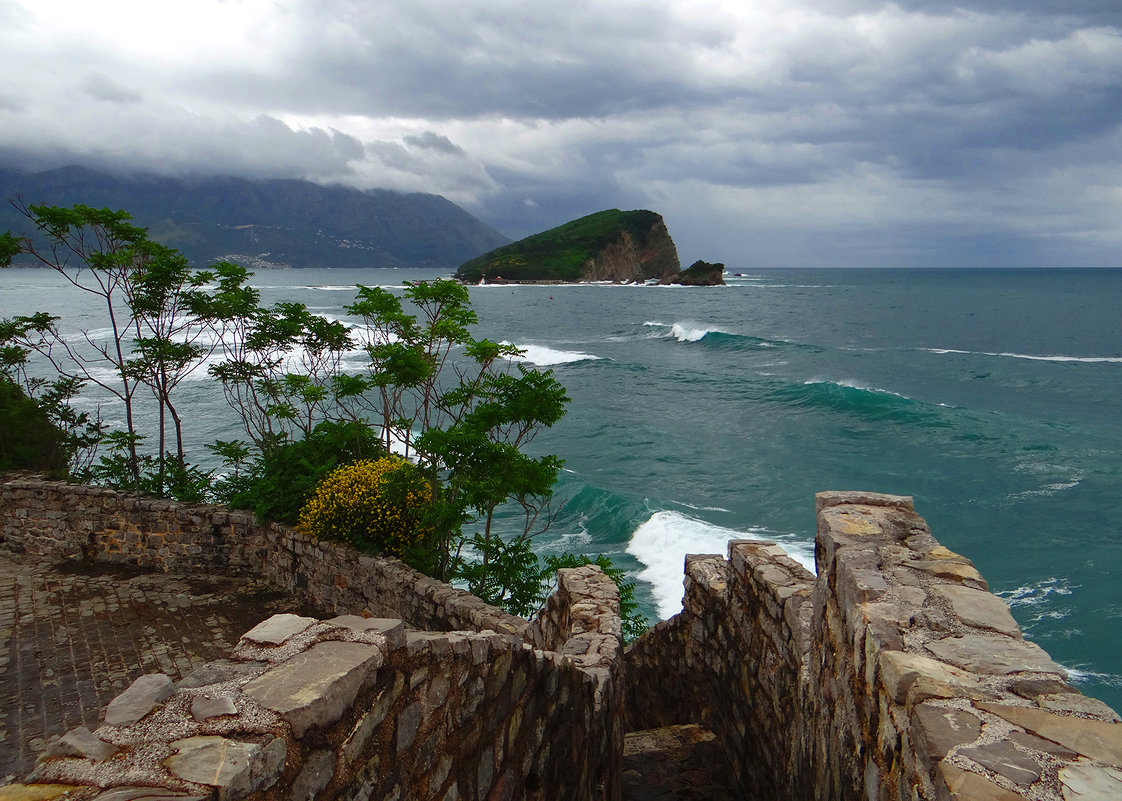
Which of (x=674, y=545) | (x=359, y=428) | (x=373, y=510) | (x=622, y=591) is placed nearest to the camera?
(x=373, y=510)

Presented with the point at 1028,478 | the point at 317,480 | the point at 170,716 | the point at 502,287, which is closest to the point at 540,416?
the point at 317,480

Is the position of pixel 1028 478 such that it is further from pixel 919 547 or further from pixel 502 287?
pixel 502 287

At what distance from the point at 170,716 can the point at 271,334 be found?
10432 millimetres

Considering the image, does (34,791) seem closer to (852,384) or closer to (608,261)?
(852,384)

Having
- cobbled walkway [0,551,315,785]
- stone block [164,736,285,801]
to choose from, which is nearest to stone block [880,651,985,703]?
stone block [164,736,285,801]

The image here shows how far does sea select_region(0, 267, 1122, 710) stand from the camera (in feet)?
49.3

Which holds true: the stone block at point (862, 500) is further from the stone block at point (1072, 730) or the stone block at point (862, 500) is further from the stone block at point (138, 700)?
the stone block at point (138, 700)

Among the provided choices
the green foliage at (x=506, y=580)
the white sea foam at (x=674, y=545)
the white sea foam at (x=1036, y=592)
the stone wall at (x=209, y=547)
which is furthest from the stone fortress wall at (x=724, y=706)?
the white sea foam at (x=1036, y=592)

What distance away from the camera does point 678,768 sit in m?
6.23

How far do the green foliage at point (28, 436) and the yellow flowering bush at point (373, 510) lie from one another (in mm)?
6923

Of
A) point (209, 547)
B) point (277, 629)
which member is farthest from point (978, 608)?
point (209, 547)

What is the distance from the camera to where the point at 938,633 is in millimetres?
2904

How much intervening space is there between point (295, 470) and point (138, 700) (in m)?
7.90

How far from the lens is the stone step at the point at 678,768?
19.4ft
